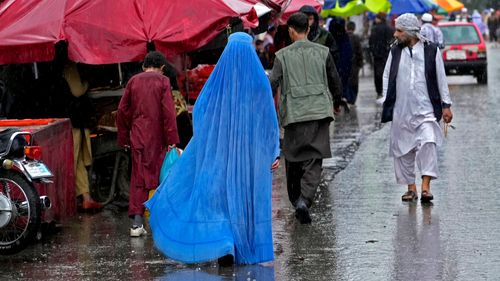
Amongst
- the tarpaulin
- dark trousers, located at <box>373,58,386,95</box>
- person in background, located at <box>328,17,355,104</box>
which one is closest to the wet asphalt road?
the tarpaulin

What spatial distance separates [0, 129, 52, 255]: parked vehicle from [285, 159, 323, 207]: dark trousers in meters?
2.28

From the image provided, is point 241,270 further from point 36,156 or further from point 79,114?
point 79,114

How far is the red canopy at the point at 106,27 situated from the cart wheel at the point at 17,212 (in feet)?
6.75

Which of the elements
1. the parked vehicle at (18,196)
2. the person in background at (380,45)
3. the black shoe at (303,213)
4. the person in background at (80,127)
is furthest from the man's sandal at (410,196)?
the person in background at (380,45)

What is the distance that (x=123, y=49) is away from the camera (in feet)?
36.9

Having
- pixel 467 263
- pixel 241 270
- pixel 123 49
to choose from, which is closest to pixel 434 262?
pixel 467 263

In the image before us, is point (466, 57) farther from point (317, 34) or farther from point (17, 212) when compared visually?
point (17, 212)

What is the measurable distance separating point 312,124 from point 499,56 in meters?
41.8

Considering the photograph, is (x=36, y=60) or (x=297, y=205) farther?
(x=36, y=60)

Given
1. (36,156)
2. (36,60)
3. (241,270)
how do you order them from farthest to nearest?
(36,60) < (36,156) < (241,270)

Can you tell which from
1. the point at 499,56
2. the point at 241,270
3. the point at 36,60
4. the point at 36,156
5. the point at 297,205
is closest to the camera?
the point at 241,270

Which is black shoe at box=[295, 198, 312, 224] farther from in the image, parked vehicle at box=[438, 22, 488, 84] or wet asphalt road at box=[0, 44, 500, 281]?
parked vehicle at box=[438, 22, 488, 84]

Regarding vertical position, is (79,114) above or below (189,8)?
below

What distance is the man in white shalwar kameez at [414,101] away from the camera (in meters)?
11.2
